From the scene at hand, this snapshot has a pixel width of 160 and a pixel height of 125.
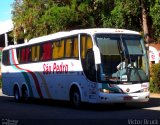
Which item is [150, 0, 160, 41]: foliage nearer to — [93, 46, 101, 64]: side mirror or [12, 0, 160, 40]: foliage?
[12, 0, 160, 40]: foliage

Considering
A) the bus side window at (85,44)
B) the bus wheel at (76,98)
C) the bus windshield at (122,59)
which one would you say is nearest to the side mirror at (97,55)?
the bus windshield at (122,59)

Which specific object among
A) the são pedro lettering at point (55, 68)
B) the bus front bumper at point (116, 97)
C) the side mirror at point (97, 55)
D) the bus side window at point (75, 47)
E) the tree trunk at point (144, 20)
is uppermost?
the tree trunk at point (144, 20)

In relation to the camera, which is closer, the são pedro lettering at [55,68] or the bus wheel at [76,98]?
the bus wheel at [76,98]

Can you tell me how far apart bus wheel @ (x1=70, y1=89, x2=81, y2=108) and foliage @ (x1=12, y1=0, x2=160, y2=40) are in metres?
9.17

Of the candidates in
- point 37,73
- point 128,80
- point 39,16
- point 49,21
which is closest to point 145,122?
point 128,80

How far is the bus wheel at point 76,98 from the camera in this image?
2043 cm

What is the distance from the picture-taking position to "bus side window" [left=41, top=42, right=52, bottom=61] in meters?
23.1

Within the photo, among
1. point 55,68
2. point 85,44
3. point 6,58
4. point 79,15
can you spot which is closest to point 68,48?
point 85,44

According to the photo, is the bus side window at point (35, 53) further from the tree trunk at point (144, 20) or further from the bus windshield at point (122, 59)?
the tree trunk at point (144, 20)

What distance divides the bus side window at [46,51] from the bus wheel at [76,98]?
9.31 ft

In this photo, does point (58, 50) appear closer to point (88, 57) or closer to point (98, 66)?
point (88, 57)

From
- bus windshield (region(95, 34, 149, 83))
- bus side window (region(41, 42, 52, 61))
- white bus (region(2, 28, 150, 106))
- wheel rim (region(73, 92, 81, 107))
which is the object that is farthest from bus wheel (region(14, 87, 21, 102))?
bus windshield (region(95, 34, 149, 83))

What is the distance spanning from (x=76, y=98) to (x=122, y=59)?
273 centimetres

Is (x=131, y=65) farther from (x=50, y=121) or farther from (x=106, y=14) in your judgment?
(x=106, y=14)
